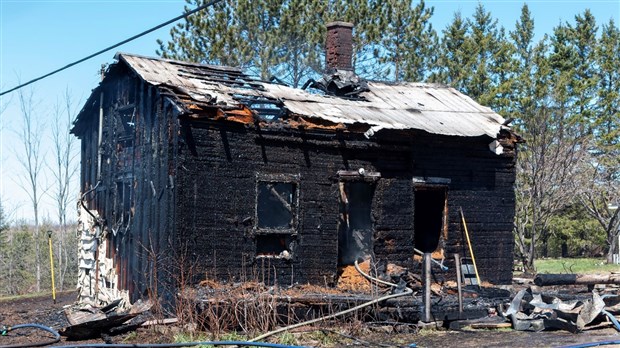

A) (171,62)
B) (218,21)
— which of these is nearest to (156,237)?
(171,62)

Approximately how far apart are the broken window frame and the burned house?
29 mm

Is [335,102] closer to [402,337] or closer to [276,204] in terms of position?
[276,204]

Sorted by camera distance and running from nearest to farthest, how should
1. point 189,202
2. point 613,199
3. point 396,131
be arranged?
point 189,202
point 396,131
point 613,199

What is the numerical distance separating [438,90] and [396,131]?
5252mm

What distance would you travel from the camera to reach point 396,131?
1741 cm

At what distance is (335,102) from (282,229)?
3750mm

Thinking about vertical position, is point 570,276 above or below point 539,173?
below

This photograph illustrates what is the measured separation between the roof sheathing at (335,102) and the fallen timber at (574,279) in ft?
11.3

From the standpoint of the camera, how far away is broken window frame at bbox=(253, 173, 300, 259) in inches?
626

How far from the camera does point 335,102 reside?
60.4 feet

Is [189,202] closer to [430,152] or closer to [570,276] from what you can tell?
[430,152]

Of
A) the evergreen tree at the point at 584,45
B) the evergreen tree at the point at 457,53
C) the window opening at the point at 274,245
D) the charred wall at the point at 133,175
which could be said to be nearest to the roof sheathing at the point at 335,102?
the charred wall at the point at 133,175

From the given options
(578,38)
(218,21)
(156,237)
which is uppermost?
(578,38)

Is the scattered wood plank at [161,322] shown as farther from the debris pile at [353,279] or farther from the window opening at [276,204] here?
the debris pile at [353,279]
